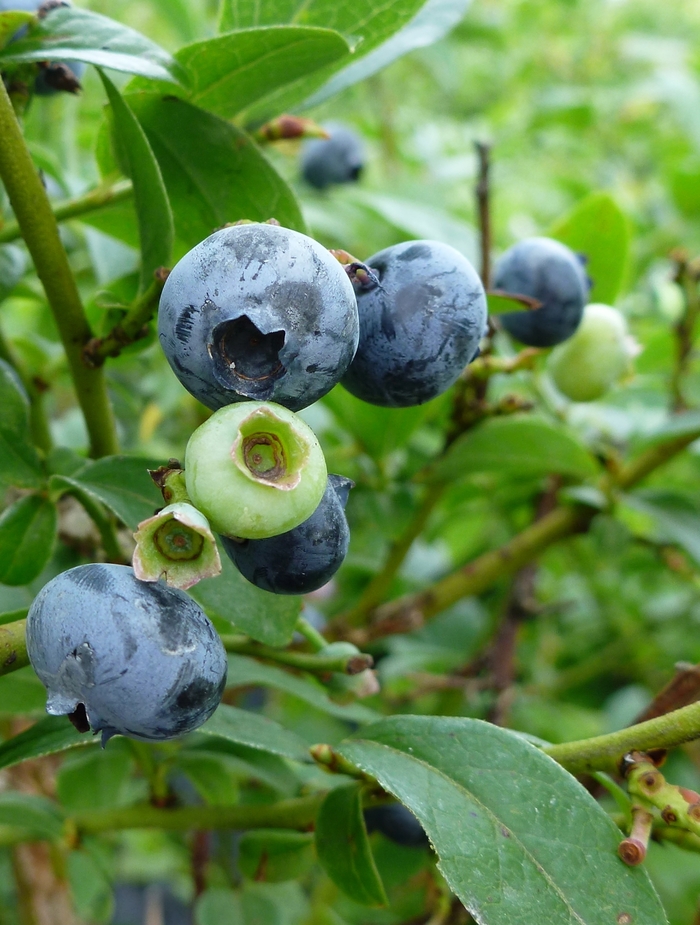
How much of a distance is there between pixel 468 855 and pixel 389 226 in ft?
4.03

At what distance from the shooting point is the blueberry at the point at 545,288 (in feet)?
3.19

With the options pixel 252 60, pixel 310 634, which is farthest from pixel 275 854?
pixel 252 60

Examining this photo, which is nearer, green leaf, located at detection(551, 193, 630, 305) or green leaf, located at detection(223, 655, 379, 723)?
green leaf, located at detection(223, 655, 379, 723)

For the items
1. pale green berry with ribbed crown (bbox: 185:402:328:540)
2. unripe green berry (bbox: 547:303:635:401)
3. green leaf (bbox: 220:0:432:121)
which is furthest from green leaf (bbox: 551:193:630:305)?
pale green berry with ribbed crown (bbox: 185:402:328:540)

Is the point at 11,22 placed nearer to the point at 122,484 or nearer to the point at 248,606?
the point at 122,484

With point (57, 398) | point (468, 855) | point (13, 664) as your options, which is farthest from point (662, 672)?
point (13, 664)

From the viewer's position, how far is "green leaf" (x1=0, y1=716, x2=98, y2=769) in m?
0.76

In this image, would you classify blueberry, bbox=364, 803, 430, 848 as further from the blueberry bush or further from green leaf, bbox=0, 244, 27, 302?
green leaf, bbox=0, 244, 27, 302

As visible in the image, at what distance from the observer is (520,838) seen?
0.67 m

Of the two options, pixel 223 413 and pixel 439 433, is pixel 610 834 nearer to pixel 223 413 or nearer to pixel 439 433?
pixel 223 413

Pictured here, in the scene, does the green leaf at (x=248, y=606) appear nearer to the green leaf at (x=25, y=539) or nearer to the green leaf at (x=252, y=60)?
the green leaf at (x=25, y=539)

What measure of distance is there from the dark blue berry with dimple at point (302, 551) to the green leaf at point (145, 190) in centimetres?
25

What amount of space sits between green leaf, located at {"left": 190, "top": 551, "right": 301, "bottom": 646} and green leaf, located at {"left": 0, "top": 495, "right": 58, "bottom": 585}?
163 mm

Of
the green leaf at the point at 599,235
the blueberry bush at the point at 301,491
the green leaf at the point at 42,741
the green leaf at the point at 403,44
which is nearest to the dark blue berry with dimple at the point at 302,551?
the blueberry bush at the point at 301,491
